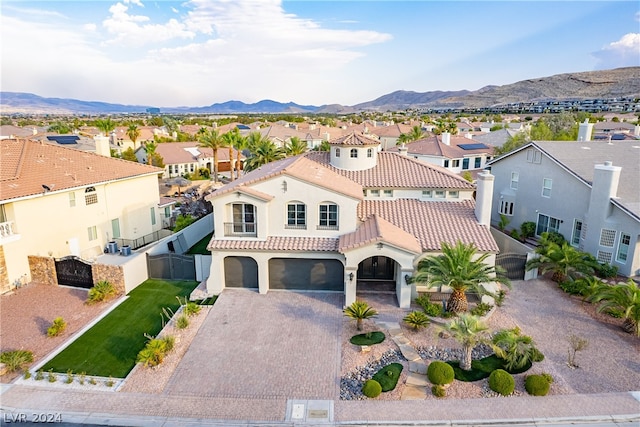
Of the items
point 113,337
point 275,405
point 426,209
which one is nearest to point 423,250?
point 426,209

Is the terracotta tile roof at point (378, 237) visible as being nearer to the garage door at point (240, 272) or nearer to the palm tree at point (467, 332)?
the garage door at point (240, 272)

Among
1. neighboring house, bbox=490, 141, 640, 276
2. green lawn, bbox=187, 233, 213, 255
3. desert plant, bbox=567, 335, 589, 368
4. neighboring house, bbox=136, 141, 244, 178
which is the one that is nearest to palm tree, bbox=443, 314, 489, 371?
desert plant, bbox=567, 335, 589, 368

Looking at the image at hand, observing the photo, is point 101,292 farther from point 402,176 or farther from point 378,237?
point 402,176

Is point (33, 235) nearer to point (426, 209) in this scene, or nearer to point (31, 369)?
point (31, 369)

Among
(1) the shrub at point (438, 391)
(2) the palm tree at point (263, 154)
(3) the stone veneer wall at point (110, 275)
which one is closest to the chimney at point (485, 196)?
(1) the shrub at point (438, 391)

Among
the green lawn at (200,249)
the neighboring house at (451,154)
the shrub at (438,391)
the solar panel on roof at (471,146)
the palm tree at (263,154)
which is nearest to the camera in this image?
the shrub at (438,391)

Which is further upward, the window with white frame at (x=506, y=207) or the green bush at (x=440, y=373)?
the window with white frame at (x=506, y=207)
